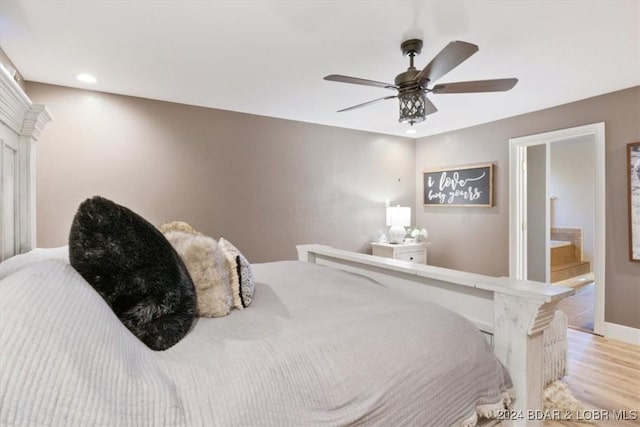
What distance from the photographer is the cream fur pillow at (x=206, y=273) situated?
3.93 feet

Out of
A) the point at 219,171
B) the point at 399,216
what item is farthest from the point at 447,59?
the point at 399,216

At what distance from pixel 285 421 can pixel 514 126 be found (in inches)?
161

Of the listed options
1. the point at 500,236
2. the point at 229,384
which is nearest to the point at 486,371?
the point at 229,384

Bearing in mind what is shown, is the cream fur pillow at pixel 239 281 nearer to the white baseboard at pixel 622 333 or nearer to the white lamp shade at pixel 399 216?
the white lamp shade at pixel 399 216

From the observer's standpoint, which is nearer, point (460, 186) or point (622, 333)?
point (622, 333)

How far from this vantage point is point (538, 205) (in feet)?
13.3

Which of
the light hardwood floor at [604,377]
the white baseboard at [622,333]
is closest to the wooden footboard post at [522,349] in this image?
the light hardwood floor at [604,377]

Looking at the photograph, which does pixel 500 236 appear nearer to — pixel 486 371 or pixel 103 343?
pixel 486 371

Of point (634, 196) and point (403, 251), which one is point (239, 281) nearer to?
point (403, 251)

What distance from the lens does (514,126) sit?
371cm

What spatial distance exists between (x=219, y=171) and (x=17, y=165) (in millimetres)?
1923

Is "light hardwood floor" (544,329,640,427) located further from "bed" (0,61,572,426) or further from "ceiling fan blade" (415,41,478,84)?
"ceiling fan blade" (415,41,478,84)

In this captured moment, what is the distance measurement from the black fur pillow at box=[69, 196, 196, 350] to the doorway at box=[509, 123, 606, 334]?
Result: 12.2 ft

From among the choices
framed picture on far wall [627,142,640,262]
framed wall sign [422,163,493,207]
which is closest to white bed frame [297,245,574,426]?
framed picture on far wall [627,142,640,262]
